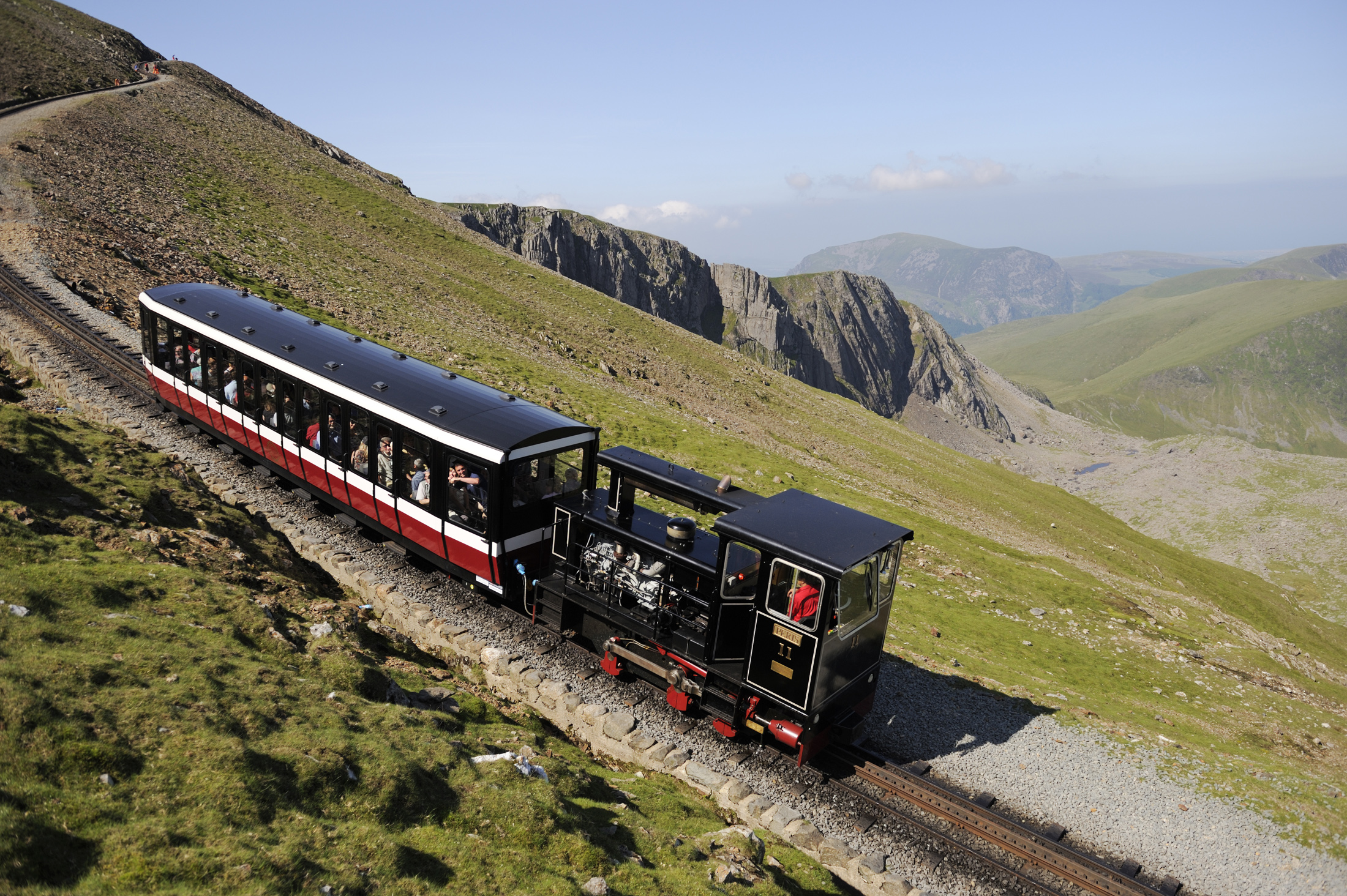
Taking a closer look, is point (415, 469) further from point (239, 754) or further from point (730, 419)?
point (730, 419)

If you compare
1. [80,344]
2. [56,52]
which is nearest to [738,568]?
[80,344]

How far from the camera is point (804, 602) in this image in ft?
44.2

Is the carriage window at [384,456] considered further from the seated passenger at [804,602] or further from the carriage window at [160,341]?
the carriage window at [160,341]

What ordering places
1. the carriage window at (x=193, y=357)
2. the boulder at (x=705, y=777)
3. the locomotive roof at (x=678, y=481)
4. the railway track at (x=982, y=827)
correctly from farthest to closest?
the carriage window at (x=193, y=357) < the locomotive roof at (x=678, y=481) < the boulder at (x=705, y=777) < the railway track at (x=982, y=827)

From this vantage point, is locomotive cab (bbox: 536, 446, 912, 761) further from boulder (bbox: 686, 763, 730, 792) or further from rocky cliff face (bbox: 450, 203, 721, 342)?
rocky cliff face (bbox: 450, 203, 721, 342)

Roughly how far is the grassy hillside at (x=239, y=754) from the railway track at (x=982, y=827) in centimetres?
268

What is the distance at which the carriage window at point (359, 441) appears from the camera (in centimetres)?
1902

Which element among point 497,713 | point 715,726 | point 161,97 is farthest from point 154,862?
point 161,97

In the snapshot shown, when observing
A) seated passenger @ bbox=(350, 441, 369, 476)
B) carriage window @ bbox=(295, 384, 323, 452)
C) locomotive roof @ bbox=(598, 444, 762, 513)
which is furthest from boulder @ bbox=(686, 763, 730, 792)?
carriage window @ bbox=(295, 384, 323, 452)

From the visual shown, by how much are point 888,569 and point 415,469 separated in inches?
469

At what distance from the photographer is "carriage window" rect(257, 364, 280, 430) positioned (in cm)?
2130

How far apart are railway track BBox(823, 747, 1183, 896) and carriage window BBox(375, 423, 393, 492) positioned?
1299 cm

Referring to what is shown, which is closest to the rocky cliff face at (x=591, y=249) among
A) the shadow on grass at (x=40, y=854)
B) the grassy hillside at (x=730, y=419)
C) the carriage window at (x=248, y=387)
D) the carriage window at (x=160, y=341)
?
the grassy hillside at (x=730, y=419)

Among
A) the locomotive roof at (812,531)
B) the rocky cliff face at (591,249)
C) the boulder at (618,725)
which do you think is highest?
the rocky cliff face at (591,249)
